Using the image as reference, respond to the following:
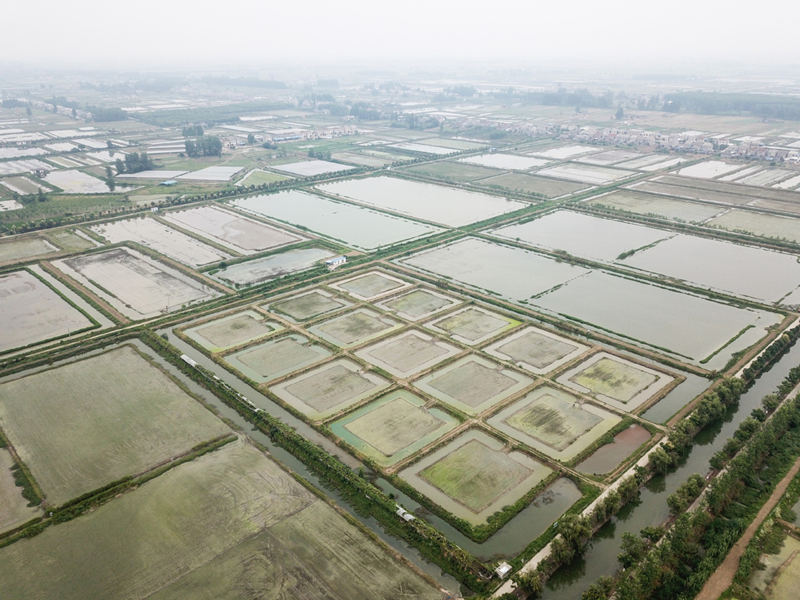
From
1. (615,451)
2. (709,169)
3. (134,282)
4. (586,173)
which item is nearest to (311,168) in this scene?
(586,173)

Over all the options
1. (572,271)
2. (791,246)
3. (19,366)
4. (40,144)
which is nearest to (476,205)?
(572,271)

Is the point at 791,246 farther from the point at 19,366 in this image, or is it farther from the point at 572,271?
the point at 19,366

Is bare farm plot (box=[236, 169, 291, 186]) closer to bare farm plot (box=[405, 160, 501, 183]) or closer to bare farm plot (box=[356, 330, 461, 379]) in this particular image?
bare farm plot (box=[405, 160, 501, 183])

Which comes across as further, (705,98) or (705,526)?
(705,98)

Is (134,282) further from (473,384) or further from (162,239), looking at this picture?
(473,384)

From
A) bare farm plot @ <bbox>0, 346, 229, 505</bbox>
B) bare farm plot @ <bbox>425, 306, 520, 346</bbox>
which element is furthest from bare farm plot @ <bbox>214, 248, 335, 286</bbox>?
bare farm plot @ <bbox>425, 306, 520, 346</bbox>

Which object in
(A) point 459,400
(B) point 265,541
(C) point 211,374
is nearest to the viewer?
(B) point 265,541
